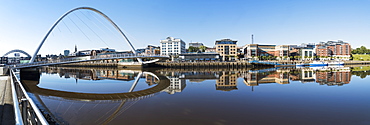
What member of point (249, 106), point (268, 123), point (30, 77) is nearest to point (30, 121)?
point (268, 123)

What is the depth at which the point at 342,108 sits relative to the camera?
8555mm

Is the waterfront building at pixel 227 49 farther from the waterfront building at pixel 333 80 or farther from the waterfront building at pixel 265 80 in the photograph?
the waterfront building at pixel 333 80

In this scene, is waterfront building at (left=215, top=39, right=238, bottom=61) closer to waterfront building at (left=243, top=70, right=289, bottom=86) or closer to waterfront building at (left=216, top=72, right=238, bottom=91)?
waterfront building at (left=243, top=70, right=289, bottom=86)

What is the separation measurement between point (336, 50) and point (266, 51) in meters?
42.5

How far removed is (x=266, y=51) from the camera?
8200 cm

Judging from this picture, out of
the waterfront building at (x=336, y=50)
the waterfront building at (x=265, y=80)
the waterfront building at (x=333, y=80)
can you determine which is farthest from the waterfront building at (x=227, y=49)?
the waterfront building at (x=336, y=50)

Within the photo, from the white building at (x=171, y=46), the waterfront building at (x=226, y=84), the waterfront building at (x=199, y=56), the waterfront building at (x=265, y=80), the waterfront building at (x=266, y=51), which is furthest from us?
the white building at (x=171, y=46)

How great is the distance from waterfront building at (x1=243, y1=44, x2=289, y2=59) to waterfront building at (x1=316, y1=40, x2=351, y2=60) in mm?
29930

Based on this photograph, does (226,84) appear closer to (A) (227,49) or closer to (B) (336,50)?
(A) (227,49)

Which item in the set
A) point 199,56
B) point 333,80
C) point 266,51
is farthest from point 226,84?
point 266,51

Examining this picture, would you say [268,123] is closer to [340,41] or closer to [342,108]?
[342,108]

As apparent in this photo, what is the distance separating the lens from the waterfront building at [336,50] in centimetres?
9112

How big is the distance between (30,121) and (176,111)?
18.4 ft

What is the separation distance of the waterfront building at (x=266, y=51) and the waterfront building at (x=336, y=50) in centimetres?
2993
